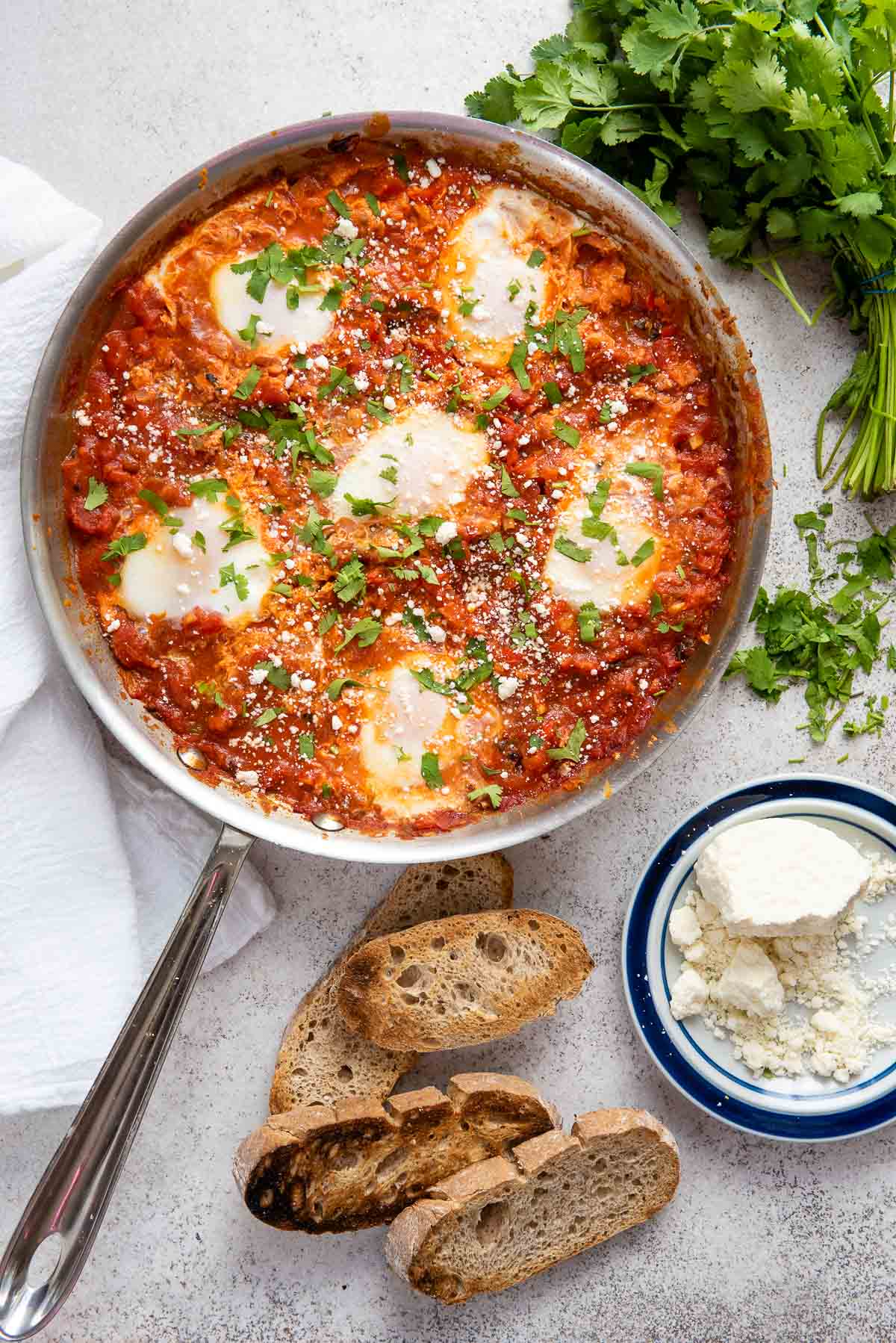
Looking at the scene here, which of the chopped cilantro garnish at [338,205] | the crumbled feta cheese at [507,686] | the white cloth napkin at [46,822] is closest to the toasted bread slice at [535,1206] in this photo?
the white cloth napkin at [46,822]

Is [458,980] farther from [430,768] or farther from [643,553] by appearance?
[643,553]

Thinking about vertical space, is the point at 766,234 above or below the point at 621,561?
above

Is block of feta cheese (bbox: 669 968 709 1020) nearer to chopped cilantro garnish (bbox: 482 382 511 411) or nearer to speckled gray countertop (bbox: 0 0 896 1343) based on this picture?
speckled gray countertop (bbox: 0 0 896 1343)

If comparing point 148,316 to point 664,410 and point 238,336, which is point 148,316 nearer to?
point 238,336

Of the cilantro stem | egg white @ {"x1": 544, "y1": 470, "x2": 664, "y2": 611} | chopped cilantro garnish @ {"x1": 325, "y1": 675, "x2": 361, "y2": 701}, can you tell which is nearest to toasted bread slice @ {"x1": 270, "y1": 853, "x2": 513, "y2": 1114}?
chopped cilantro garnish @ {"x1": 325, "y1": 675, "x2": 361, "y2": 701}

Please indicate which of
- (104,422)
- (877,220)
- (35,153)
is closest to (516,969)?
(104,422)

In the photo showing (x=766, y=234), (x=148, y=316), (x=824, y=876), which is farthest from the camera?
(x=766, y=234)

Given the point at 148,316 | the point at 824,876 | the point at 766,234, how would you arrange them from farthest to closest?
the point at 766,234
the point at 824,876
the point at 148,316
